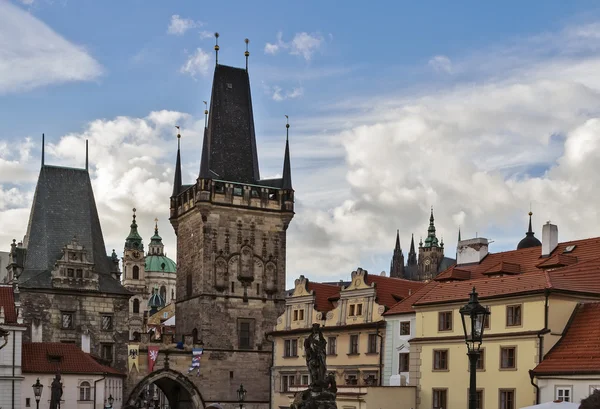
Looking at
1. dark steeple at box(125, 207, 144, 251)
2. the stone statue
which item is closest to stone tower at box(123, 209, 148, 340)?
dark steeple at box(125, 207, 144, 251)

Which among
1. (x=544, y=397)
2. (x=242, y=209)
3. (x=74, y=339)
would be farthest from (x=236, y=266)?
(x=544, y=397)

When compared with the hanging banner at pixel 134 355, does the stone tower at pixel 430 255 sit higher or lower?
higher

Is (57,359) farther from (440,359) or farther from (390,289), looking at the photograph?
(440,359)

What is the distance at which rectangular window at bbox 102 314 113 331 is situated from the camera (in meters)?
62.2

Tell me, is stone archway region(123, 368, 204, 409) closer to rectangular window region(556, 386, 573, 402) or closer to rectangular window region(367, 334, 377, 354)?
rectangular window region(367, 334, 377, 354)

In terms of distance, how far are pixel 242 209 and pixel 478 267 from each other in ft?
76.2

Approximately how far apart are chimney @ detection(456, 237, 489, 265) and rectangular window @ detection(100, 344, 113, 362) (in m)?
24.8

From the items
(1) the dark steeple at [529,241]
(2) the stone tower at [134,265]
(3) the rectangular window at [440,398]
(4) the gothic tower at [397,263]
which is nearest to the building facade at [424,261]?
(4) the gothic tower at [397,263]

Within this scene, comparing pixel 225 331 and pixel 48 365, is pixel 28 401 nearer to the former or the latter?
pixel 48 365

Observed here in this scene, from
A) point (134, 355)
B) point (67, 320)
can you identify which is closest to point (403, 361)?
point (134, 355)

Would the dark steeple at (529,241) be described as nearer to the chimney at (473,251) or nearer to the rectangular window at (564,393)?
the chimney at (473,251)

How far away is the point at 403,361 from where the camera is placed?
47.3 meters

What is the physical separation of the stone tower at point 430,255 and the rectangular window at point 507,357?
404ft

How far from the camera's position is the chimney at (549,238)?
46281mm
